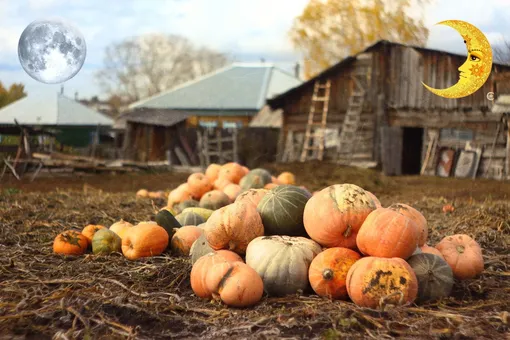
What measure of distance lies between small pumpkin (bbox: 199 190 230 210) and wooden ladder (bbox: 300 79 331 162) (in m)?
17.2

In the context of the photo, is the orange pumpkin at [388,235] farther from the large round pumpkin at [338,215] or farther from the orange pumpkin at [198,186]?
the orange pumpkin at [198,186]

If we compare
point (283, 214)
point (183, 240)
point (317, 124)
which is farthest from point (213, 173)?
point (317, 124)

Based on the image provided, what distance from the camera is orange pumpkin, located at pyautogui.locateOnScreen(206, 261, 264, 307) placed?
4645 millimetres

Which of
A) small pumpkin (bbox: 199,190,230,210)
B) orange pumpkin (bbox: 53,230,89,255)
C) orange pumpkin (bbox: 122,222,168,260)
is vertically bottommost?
orange pumpkin (bbox: 53,230,89,255)

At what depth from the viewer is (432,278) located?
16.1 ft

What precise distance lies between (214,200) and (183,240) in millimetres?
2200

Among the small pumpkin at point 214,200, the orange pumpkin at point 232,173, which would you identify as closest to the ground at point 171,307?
the small pumpkin at point 214,200

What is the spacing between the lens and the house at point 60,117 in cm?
4281

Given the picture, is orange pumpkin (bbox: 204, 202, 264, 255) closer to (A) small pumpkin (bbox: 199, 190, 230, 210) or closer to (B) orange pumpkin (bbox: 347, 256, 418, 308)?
(B) orange pumpkin (bbox: 347, 256, 418, 308)

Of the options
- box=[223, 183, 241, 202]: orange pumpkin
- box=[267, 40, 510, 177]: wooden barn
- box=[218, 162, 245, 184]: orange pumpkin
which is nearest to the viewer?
box=[223, 183, 241, 202]: orange pumpkin

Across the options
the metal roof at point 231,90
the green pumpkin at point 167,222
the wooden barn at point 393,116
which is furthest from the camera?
the metal roof at point 231,90

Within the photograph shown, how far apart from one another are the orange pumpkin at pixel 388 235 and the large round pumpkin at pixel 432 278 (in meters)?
0.16

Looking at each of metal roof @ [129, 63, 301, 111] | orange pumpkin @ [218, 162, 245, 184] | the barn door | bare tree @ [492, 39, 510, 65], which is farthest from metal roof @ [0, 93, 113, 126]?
orange pumpkin @ [218, 162, 245, 184]

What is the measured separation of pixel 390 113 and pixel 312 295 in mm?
20817
